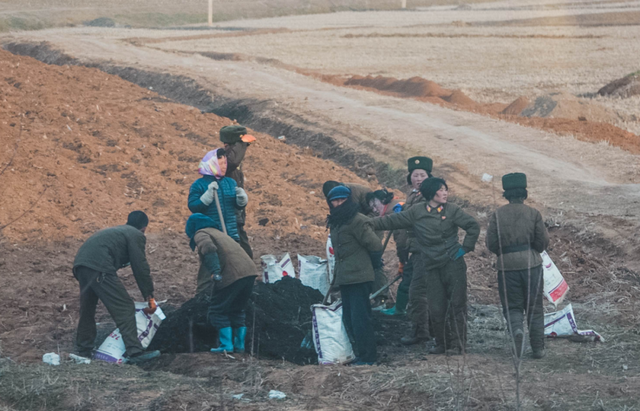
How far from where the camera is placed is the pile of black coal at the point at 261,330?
24.2 feet

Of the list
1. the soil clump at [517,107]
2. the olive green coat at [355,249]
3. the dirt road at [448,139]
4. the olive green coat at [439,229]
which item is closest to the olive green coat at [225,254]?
the olive green coat at [355,249]

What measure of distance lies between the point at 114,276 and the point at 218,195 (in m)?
1.28

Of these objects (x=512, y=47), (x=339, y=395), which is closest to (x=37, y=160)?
(x=339, y=395)

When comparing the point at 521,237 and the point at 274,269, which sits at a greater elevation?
the point at 521,237

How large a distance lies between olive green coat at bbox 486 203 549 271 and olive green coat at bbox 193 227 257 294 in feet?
7.81

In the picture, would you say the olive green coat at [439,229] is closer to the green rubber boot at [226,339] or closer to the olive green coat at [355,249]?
the olive green coat at [355,249]

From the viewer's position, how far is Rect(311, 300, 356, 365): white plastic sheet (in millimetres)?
7020

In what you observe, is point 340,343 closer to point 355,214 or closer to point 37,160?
point 355,214

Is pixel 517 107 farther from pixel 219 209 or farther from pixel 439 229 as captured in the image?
pixel 219 209

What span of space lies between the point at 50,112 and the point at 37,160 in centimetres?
465

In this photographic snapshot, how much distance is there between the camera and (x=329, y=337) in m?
7.04

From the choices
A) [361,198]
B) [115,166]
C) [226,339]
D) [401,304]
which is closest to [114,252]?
[226,339]

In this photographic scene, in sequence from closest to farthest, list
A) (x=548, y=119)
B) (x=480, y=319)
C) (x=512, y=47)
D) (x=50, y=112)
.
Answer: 1. (x=480, y=319)
2. (x=50, y=112)
3. (x=548, y=119)
4. (x=512, y=47)

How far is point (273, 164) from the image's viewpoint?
1519 centimetres
